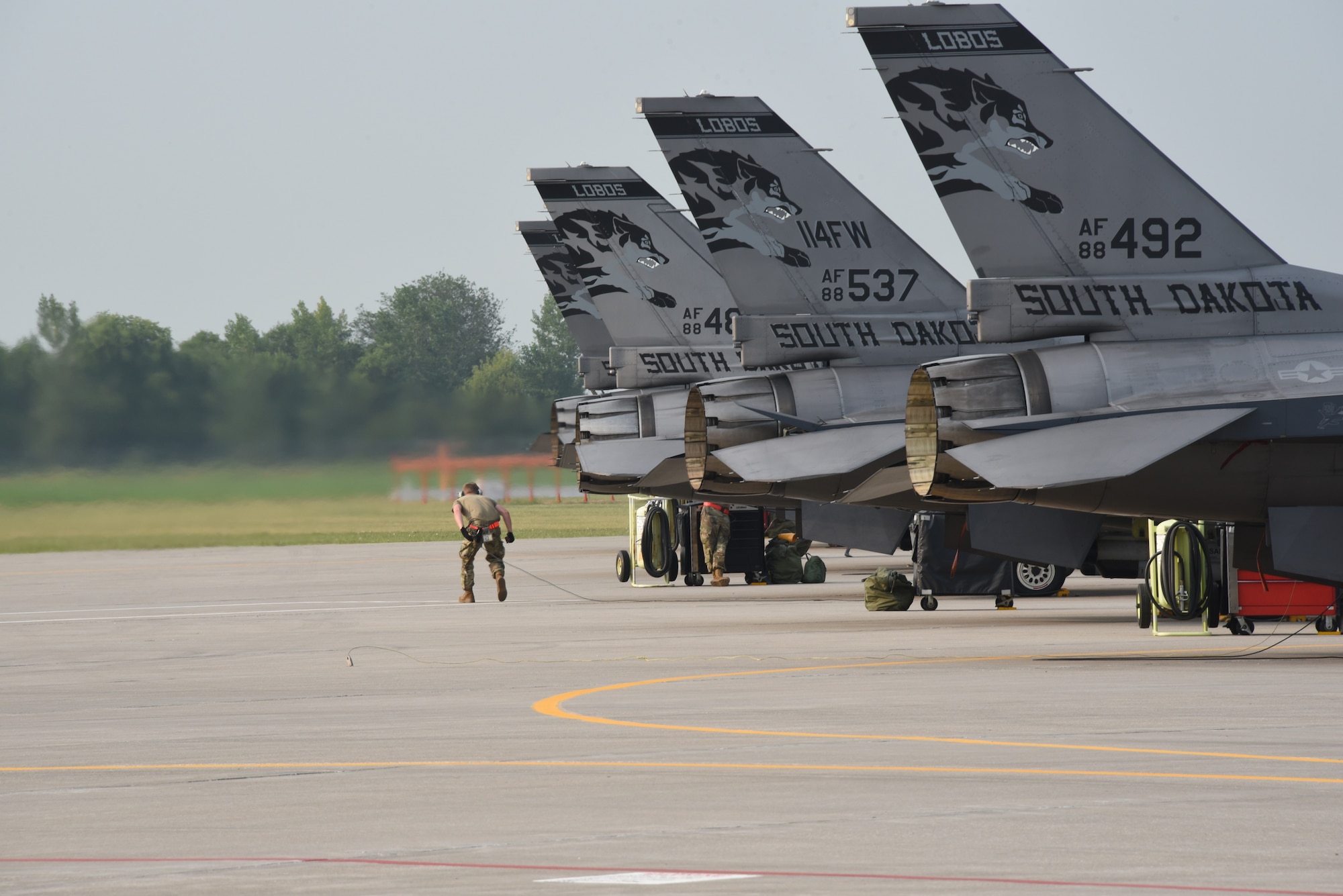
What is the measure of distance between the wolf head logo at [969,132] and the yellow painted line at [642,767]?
9.07 metres

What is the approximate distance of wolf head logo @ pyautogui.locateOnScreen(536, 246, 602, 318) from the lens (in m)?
41.3

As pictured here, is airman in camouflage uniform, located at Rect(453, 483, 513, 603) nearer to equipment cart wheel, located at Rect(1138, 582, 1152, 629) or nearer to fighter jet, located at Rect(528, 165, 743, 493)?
fighter jet, located at Rect(528, 165, 743, 493)

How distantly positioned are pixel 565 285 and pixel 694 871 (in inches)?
1397

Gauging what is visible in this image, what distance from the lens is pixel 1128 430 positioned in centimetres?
1670

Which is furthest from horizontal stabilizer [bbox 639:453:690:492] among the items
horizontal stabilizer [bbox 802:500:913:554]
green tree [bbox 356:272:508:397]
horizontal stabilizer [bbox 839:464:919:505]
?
green tree [bbox 356:272:508:397]

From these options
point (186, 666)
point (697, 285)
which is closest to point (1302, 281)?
point (186, 666)

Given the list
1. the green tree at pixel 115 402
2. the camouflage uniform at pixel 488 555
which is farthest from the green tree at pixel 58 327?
the camouflage uniform at pixel 488 555

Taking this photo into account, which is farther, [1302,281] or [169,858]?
[1302,281]

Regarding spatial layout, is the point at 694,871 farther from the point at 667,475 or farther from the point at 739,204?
the point at 667,475

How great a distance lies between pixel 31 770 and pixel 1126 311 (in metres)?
11.6

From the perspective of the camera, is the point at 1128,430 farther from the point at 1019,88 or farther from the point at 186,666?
the point at 186,666

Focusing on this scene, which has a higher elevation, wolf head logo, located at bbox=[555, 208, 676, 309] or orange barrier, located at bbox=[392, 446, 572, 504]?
wolf head logo, located at bbox=[555, 208, 676, 309]

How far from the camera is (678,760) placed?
11.1 m

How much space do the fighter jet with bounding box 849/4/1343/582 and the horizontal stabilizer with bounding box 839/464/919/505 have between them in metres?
3.18
